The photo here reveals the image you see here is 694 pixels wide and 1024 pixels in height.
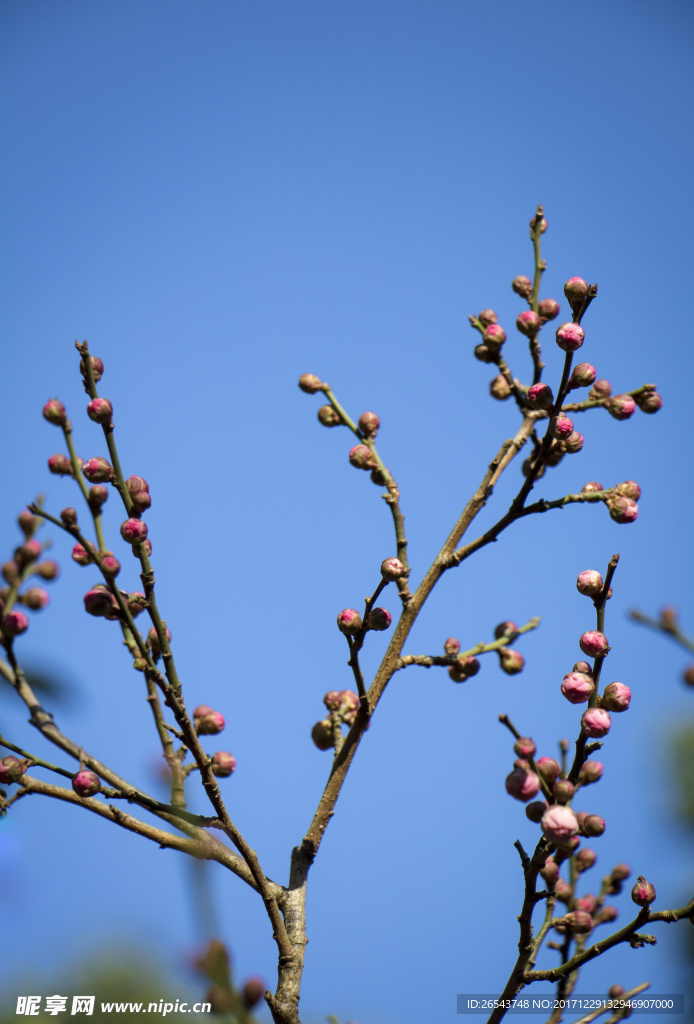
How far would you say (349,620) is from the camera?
1.78 metres

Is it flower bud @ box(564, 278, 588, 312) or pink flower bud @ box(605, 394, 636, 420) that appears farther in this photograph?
pink flower bud @ box(605, 394, 636, 420)

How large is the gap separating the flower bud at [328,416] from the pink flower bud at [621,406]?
0.79 m

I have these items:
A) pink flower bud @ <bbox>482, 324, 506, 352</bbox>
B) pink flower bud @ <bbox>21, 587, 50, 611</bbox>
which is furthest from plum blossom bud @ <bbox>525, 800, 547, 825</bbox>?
pink flower bud @ <bbox>482, 324, 506, 352</bbox>

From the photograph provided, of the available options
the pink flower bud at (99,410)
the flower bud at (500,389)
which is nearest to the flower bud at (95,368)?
the pink flower bud at (99,410)

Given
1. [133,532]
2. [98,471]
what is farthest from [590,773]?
[98,471]

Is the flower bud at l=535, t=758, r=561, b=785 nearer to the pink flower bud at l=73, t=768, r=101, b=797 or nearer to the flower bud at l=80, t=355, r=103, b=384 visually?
the pink flower bud at l=73, t=768, r=101, b=797

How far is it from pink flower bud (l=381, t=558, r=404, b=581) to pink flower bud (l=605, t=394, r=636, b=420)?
2.72 feet

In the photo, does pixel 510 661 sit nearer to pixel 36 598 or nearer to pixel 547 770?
pixel 547 770

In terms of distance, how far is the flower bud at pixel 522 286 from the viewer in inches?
95.1

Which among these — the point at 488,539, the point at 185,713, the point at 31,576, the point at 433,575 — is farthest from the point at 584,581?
the point at 31,576

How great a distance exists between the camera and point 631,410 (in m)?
2.18

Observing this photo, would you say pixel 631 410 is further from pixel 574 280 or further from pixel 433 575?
pixel 433 575

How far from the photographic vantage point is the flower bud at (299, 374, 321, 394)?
92.1 inches

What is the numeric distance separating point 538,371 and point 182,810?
1.46 m
